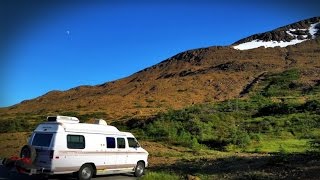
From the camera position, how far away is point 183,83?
80.7 meters

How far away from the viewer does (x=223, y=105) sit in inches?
Answer: 2180

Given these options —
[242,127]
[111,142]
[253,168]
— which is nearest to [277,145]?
[242,127]

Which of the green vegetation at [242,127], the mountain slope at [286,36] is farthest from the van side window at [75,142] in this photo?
the mountain slope at [286,36]

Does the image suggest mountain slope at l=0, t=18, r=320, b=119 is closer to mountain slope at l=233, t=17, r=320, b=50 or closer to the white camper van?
mountain slope at l=233, t=17, r=320, b=50

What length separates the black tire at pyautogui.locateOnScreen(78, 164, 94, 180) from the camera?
17109 mm

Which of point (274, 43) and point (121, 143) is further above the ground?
point (274, 43)

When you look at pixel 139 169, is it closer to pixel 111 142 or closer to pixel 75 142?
pixel 111 142

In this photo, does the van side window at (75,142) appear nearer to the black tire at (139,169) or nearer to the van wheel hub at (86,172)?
the van wheel hub at (86,172)

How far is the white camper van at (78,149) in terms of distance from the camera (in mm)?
16109

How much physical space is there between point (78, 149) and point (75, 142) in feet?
0.89

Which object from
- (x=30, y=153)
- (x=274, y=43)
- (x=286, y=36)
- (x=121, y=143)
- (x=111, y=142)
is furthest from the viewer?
(x=286, y=36)

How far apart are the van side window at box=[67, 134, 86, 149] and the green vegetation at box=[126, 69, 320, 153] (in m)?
13.2

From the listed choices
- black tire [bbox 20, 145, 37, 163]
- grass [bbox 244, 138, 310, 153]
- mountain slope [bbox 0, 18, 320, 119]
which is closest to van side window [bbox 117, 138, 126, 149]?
A: black tire [bbox 20, 145, 37, 163]

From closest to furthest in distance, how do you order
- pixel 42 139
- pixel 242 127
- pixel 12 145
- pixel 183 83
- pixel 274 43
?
1. pixel 42 139
2. pixel 12 145
3. pixel 242 127
4. pixel 183 83
5. pixel 274 43
